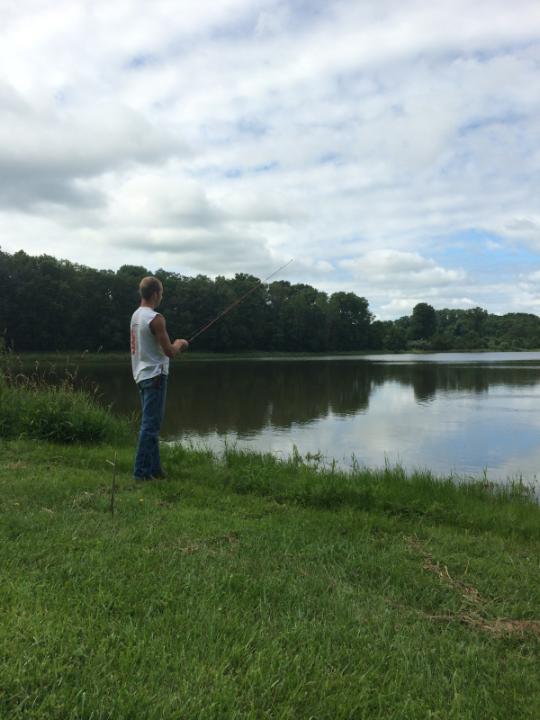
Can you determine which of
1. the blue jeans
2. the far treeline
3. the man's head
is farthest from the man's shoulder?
the far treeline

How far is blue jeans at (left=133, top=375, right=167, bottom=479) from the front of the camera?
17.4ft

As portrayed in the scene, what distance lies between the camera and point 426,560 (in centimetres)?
369

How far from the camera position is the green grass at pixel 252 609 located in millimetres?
2044

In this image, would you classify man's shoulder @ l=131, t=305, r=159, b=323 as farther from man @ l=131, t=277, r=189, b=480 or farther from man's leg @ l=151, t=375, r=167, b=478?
man's leg @ l=151, t=375, r=167, b=478

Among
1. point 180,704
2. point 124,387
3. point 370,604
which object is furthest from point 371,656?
point 124,387

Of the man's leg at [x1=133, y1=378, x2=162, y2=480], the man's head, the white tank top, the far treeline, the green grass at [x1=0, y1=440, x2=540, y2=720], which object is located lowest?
the green grass at [x1=0, y1=440, x2=540, y2=720]

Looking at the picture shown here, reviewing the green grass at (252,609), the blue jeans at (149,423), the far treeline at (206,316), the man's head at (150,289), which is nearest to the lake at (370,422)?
the blue jeans at (149,423)

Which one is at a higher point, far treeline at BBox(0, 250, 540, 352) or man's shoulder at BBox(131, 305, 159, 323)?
far treeline at BBox(0, 250, 540, 352)

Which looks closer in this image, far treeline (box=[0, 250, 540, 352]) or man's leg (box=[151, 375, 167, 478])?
man's leg (box=[151, 375, 167, 478])

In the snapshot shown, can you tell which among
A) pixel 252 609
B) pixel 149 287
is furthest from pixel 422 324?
pixel 252 609

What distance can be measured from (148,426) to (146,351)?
0.76 metres

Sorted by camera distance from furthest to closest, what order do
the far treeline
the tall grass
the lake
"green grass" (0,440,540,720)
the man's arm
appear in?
the far treeline
the lake
the tall grass
the man's arm
"green grass" (0,440,540,720)

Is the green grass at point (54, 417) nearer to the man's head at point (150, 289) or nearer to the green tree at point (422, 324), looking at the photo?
the man's head at point (150, 289)

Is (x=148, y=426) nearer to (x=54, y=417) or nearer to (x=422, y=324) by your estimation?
(x=54, y=417)
